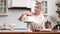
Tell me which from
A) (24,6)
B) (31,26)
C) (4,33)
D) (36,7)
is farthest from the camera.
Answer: (24,6)

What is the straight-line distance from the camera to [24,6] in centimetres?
260

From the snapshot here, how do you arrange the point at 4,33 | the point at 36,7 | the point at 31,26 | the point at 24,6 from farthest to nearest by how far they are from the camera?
1. the point at 24,6
2. the point at 36,7
3. the point at 31,26
4. the point at 4,33

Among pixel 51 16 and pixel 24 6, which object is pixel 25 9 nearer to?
pixel 24 6

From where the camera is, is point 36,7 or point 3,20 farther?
point 3,20

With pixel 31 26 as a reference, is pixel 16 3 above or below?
above

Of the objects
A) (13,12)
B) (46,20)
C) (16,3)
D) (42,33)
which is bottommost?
(42,33)

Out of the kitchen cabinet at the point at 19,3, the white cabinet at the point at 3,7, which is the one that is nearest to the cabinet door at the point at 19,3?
the kitchen cabinet at the point at 19,3

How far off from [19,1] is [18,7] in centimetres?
11

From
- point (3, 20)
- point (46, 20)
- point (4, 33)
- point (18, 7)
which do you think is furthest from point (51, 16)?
point (4, 33)

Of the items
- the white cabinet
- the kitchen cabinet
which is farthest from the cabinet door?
the white cabinet

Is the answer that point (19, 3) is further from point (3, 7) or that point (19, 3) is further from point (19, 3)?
point (3, 7)

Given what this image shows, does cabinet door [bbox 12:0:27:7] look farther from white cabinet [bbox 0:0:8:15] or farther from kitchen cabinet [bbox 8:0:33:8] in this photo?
white cabinet [bbox 0:0:8:15]

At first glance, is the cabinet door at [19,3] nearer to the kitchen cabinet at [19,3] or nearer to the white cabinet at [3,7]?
the kitchen cabinet at [19,3]

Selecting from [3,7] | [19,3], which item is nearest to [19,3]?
[19,3]
